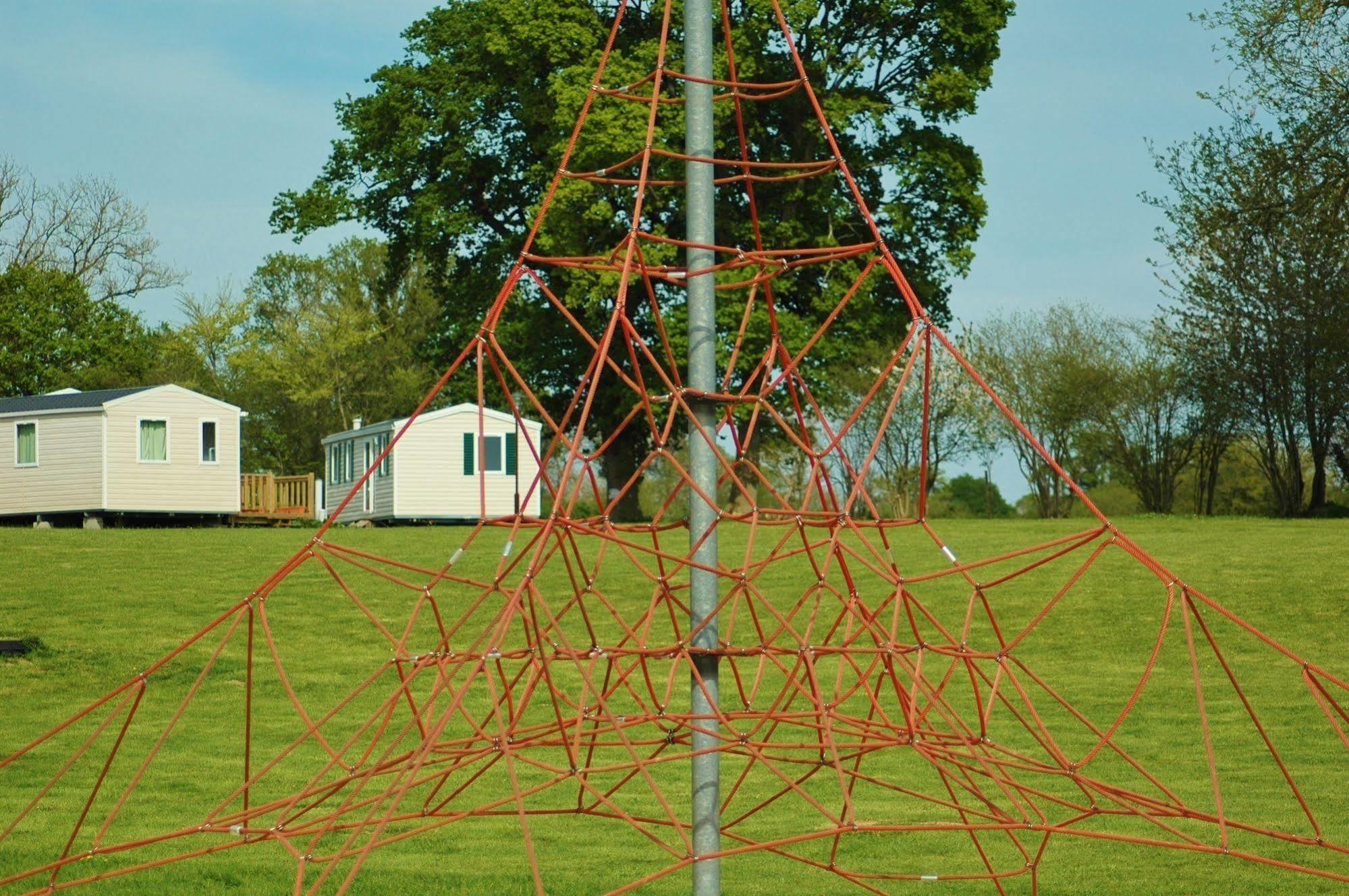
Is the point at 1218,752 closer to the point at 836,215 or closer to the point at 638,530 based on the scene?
the point at 638,530

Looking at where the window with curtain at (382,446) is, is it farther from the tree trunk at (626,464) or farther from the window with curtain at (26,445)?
the window with curtain at (26,445)

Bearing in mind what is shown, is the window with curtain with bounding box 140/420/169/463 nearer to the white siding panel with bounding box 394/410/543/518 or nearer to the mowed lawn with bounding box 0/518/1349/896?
the white siding panel with bounding box 394/410/543/518

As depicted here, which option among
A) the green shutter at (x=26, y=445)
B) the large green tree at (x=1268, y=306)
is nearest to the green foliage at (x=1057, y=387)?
the large green tree at (x=1268, y=306)

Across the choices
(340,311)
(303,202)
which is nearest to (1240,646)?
(303,202)

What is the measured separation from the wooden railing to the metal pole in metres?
28.8

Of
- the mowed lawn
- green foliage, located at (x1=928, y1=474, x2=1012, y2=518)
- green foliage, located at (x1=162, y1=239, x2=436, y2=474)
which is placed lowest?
the mowed lawn

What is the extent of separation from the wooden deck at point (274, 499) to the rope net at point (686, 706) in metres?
9.57

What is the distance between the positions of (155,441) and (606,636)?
17.3 meters

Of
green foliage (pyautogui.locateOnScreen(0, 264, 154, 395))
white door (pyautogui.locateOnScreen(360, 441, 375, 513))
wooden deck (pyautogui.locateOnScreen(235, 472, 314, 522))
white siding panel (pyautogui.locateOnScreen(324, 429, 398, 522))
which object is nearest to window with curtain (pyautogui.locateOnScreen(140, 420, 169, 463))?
wooden deck (pyautogui.locateOnScreen(235, 472, 314, 522))

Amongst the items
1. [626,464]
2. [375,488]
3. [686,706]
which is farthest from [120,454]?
[686,706]

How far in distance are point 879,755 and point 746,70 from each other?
55.6 feet

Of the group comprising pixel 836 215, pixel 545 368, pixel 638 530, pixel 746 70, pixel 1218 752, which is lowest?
pixel 1218 752

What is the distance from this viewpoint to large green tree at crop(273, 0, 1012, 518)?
26938mm

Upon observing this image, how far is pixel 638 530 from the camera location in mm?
5602
